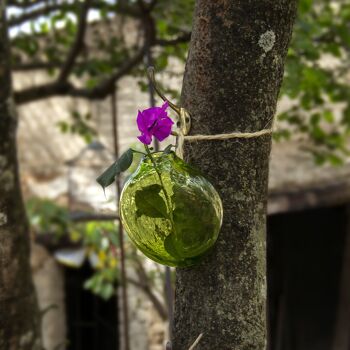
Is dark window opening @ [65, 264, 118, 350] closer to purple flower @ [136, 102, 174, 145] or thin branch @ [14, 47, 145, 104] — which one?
thin branch @ [14, 47, 145, 104]

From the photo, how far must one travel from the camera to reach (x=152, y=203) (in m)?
1.07

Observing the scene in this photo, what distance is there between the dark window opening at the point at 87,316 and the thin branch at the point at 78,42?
2383 mm

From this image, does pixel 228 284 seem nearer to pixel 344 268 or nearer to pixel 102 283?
pixel 102 283

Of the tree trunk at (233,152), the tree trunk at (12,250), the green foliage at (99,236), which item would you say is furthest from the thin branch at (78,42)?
the tree trunk at (233,152)

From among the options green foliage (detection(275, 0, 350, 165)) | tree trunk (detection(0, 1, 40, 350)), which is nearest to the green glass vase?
tree trunk (detection(0, 1, 40, 350))

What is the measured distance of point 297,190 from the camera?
4.72m

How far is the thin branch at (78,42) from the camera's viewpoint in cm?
327

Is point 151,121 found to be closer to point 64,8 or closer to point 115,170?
point 115,170

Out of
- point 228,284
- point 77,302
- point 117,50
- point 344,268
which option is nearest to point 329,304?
point 344,268

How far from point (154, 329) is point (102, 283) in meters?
0.76

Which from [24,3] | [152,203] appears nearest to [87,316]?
[24,3]

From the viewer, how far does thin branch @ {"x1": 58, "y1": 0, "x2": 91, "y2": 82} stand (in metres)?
3.27

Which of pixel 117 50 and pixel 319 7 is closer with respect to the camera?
pixel 117 50

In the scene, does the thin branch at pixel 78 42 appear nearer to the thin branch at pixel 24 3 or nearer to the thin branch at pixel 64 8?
the thin branch at pixel 64 8
